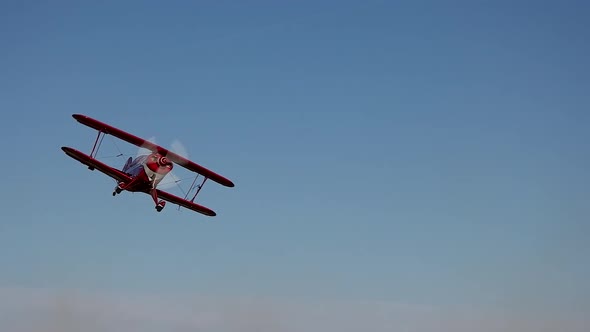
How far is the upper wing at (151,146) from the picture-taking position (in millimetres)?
62969

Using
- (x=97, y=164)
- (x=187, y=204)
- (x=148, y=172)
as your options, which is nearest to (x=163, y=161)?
(x=148, y=172)

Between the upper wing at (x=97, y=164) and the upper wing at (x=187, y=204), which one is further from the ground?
the upper wing at (x=187, y=204)

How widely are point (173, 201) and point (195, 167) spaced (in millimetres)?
7036

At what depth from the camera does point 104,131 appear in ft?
210

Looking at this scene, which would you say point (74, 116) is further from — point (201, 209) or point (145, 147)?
point (201, 209)

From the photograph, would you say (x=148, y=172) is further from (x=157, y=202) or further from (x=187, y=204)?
(x=187, y=204)

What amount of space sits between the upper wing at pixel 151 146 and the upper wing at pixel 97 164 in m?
3.25

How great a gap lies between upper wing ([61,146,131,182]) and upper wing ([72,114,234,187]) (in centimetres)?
325

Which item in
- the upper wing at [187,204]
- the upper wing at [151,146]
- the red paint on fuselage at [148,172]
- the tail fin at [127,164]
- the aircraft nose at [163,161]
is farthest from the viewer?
the upper wing at [187,204]

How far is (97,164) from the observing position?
65625 mm

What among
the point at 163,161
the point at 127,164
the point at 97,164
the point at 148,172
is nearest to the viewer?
the point at 97,164

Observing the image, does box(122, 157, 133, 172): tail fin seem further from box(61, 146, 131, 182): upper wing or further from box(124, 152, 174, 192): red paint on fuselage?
box(61, 146, 131, 182): upper wing

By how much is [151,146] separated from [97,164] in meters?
5.33

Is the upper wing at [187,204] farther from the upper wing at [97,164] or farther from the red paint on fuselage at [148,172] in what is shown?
the upper wing at [97,164]
